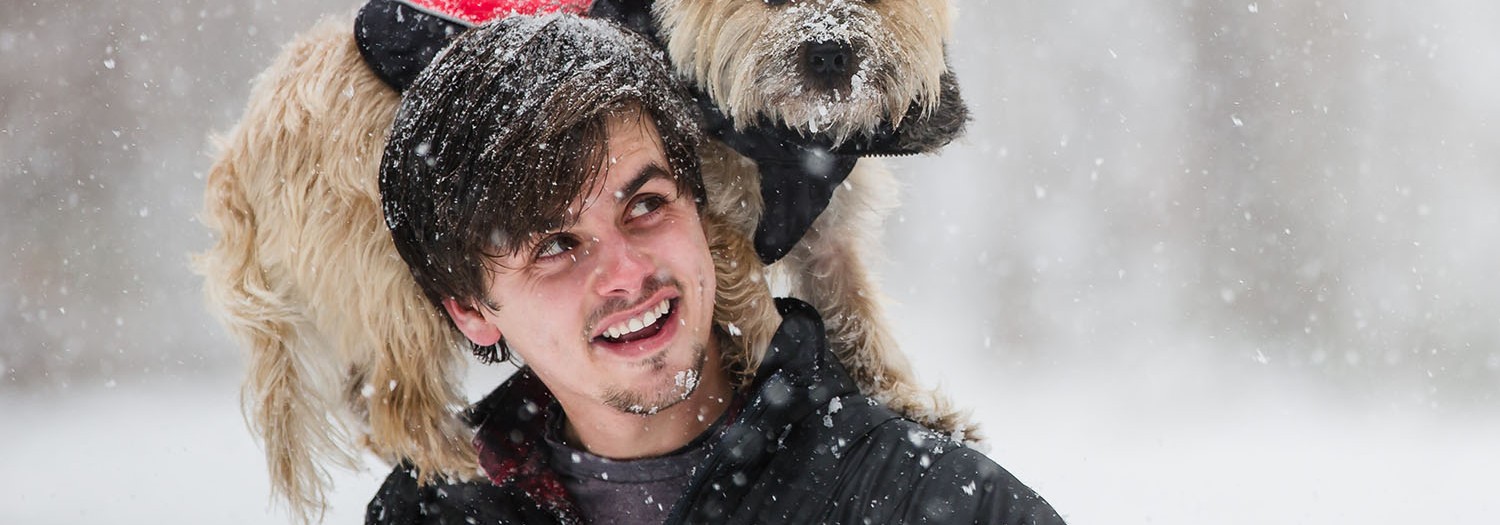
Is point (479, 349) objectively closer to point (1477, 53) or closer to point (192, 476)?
point (192, 476)

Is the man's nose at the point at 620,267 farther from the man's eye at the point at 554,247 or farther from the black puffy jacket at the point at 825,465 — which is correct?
the black puffy jacket at the point at 825,465

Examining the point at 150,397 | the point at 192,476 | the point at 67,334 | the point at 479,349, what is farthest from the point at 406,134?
the point at 67,334

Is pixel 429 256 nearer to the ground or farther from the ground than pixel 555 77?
nearer to the ground

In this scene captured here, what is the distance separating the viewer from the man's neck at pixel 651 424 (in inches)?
89.8

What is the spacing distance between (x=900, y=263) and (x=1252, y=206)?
2.80 meters

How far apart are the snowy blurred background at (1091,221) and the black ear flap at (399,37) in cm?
561

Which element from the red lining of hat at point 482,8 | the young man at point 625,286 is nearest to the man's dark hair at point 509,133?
the young man at point 625,286

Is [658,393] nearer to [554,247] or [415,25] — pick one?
[554,247]

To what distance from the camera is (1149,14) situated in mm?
10797

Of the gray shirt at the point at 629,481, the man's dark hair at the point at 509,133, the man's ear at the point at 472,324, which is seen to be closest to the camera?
the man's dark hair at the point at 509,133

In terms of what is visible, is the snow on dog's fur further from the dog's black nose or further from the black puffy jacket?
the dog's black nose


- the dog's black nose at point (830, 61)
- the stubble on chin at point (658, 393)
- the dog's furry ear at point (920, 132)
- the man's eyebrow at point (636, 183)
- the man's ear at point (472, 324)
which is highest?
the dog's black nose at point (830, 61)

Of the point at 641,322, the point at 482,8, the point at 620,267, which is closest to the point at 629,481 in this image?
the point at 641,322

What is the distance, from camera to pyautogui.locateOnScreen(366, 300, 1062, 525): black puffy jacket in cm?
200
